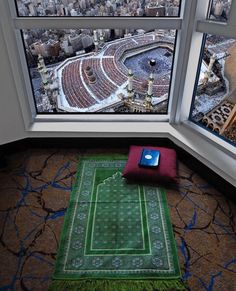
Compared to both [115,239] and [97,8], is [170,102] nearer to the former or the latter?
[97,8]

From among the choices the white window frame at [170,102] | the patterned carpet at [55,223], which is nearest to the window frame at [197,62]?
the white window frame at [170,102]

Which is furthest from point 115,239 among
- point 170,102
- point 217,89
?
point 217,89

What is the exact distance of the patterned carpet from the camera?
1.21 metres

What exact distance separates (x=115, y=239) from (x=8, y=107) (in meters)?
1.09

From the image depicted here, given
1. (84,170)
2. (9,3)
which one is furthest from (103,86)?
(9,3)

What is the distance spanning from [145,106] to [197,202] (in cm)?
79

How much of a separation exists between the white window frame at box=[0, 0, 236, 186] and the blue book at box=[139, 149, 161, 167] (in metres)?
0.18

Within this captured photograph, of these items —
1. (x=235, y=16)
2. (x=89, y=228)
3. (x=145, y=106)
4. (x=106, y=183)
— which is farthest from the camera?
(x=145, y=106)

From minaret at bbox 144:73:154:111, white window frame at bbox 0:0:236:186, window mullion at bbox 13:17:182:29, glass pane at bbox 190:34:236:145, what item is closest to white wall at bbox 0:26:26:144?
white window frame at bbox 0:0:236:186

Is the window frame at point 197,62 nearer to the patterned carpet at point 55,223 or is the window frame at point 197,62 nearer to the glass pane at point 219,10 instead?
the glass pane at point 219,10

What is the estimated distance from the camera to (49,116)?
196 centimetres

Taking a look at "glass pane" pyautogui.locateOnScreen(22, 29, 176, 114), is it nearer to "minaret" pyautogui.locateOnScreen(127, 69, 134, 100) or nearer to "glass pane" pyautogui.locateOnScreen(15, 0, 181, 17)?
"minaret" pyautogui.locateOnScreen(127, 69, 134, 100)

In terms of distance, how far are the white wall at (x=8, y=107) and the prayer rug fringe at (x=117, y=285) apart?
3.49 ft

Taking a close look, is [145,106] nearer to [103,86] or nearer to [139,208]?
[103,86]
